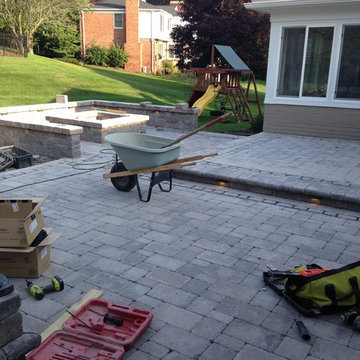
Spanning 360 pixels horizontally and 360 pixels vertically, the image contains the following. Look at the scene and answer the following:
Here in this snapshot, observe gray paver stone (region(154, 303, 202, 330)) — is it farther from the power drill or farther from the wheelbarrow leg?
the wheelbarrow leg

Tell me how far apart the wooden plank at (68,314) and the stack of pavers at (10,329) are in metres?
0.55

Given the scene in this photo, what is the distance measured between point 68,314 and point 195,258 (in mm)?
1552

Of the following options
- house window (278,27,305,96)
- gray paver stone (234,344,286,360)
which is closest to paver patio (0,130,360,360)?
gray paver stone (234,344,286,360)

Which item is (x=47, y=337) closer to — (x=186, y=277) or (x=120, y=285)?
(x=120, y=285)

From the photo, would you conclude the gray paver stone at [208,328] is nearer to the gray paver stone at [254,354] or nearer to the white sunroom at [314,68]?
the gray paver stone at [254,354]

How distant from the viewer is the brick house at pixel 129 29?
111 ft

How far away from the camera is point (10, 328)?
7.89 ft

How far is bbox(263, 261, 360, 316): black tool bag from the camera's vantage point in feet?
11.1

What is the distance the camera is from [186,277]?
13.2ft

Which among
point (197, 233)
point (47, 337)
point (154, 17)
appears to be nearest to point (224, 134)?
point (197, 233)

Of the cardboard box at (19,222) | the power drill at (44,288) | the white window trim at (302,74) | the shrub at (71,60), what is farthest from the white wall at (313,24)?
the shrub at (71,60)

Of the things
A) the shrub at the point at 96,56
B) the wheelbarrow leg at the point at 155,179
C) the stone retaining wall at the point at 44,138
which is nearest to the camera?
the wheelbarrow leg at the point at 155,179

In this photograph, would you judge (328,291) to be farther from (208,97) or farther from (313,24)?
(208,97)

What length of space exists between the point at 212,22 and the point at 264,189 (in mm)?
20550
